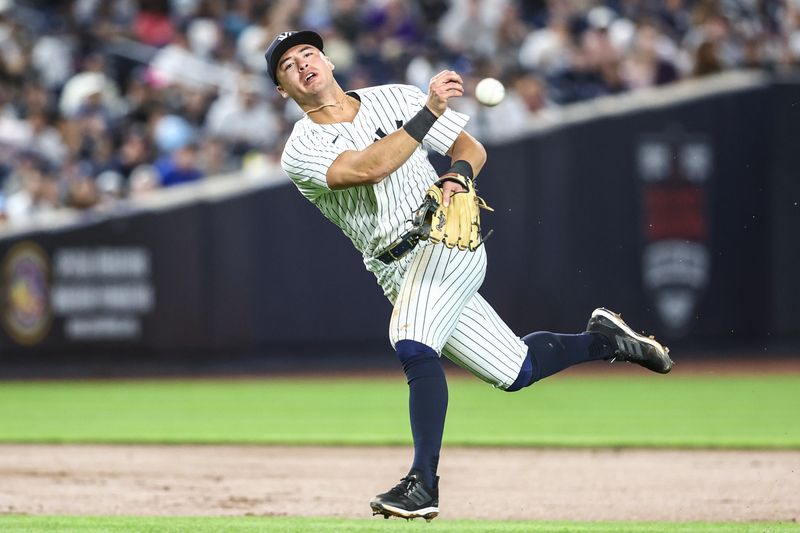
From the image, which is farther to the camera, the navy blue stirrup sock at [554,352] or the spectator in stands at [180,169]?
the spectator in stands at [180,169]

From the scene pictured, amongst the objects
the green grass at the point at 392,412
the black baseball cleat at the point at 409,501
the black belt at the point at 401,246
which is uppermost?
the black belt at the point at 401,246

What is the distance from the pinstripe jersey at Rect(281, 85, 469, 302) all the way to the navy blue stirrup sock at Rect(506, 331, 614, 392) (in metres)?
0.60

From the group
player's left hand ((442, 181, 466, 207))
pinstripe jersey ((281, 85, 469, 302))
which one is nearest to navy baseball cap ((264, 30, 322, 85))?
pinstripe jersey ((281, 85, 469, 302))

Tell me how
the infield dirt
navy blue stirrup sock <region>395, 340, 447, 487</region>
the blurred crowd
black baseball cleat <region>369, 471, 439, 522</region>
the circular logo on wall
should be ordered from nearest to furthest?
black baseball cleat <region>369, 471, 439, 522</region>, navy blue stirrup sock <region>395, 340, 447, 487</region>, the infield dirt, the circular logo on wall, the blurred crowd

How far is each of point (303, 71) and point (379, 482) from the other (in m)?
2.57

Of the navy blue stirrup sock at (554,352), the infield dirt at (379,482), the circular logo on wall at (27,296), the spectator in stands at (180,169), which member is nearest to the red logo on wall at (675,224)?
the spectator in stands at (180,169)

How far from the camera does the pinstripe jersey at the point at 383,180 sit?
4992mm

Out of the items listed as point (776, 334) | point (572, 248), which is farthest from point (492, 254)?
point (776, 334)

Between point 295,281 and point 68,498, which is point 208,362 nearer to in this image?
point 295,281

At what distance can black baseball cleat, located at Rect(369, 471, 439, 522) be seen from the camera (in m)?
4.61

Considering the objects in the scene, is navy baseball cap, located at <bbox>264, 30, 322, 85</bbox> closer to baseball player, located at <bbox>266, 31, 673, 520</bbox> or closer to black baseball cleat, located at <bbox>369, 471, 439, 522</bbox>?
baseball player, located at <bbox>266, 31, 673, 520</bbox>

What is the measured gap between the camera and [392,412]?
32.8 ft

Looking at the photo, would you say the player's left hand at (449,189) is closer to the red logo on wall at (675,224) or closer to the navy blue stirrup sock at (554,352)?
the navy blue stirrup sock at (554,352)

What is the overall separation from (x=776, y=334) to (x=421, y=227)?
309 inches
